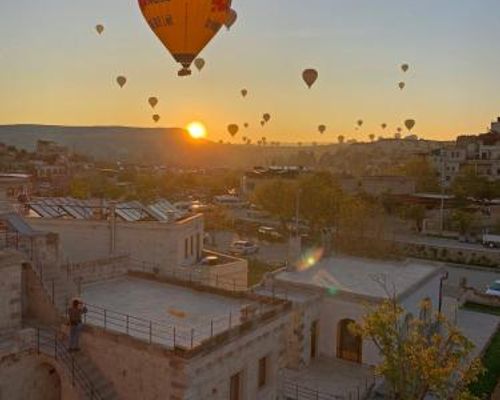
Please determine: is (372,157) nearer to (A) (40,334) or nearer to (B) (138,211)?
(B) (138,211)

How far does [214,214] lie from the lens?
67750 mm

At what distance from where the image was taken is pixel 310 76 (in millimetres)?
52406

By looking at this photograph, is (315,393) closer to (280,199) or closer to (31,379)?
(31,379)

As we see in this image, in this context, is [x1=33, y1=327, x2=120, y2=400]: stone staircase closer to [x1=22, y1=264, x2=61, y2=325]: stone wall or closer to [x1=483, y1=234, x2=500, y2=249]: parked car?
[x1=22, y1=264, x2=61, y2=325]: stone wall

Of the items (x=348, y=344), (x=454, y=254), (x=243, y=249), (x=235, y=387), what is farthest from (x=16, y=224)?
(x=454, y=254)

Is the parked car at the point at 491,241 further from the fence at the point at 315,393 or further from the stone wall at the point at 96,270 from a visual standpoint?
the stone wall at the point at 96,270

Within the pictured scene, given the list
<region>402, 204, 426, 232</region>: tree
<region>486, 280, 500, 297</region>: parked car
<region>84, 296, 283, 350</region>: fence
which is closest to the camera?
<region>84, 296, 283, 350</region>: fence

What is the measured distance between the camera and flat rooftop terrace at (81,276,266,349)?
16.4m

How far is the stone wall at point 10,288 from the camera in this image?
50.6 ft

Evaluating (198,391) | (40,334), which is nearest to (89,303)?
(40,334)

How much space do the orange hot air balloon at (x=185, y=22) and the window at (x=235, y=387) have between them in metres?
15.9

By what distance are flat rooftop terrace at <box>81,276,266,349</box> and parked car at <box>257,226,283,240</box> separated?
42070mm

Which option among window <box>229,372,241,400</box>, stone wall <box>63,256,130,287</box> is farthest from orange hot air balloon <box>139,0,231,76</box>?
window <box>229,372,241,400</box>

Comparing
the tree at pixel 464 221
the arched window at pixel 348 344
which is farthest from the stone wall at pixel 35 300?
the tree at pixel 464 221
